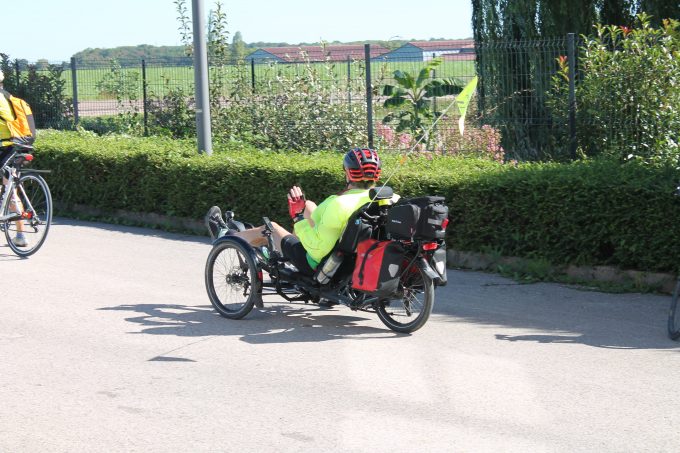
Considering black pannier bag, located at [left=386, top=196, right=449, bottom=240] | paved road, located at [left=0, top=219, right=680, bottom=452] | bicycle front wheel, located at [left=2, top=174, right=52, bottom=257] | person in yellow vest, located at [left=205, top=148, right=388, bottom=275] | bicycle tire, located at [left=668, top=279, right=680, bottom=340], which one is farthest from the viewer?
bicycle front wheel, located at [left=2, top=174, right=52, bottom=257]

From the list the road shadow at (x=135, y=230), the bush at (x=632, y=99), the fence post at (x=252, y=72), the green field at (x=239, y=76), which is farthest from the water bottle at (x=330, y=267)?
the fence post at (x=252, y=72)

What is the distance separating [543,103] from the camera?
1320 cm

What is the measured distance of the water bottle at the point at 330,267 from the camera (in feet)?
26.0

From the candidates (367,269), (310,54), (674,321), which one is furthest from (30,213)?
(674,321)

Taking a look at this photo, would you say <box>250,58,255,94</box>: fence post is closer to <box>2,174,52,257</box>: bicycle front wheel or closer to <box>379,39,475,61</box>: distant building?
<box>379,39,475,61</box>: distant building

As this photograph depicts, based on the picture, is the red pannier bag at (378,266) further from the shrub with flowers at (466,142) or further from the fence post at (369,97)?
the fence post at (369,97)

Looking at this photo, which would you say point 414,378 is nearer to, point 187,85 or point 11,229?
point 11,229

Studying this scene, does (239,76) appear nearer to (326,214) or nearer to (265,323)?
(265,323)

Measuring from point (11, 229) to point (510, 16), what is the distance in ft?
31.5

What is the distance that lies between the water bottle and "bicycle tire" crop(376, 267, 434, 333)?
0.44 meters

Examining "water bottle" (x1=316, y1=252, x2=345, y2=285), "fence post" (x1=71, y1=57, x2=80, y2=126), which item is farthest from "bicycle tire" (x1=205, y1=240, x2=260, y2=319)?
"fence post" (x1=71, y1=57, x2=80, y2=126)

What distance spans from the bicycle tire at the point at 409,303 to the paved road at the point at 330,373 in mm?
149

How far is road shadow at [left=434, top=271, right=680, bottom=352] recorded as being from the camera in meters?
7.75

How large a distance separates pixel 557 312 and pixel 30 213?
5918 millimetres
